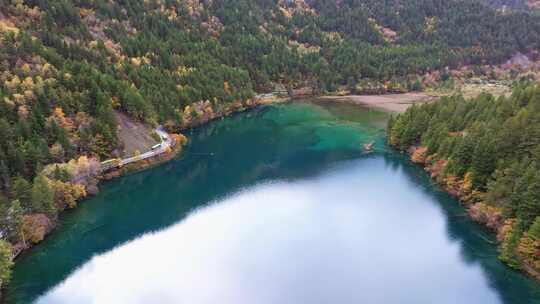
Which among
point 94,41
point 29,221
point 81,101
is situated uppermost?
point 94,41

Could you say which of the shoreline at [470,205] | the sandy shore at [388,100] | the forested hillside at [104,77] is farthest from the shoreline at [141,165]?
the shoreline at [470,205]

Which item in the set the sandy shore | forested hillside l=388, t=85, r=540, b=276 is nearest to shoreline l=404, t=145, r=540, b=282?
forested hillside l=388, t=85, r=540, b=276

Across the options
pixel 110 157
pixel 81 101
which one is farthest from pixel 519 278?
pixel 81 101

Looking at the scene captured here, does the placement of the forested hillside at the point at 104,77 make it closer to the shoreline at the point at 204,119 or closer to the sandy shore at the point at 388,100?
the shoreline at the point at 204,119

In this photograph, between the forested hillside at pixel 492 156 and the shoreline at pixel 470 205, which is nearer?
the forested hillside at pixel 492 156

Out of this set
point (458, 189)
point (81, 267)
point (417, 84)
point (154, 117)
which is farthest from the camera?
point (417, 84)

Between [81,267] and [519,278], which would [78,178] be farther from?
[519,278]
